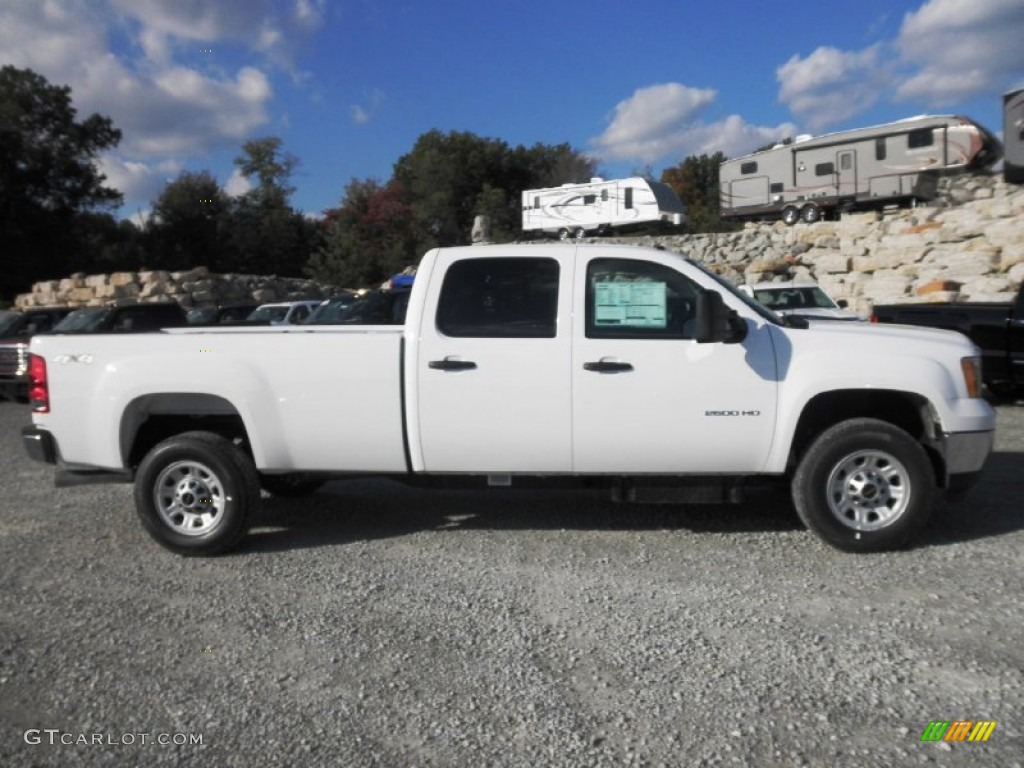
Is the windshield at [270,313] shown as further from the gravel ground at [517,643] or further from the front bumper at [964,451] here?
the front bumper at [964,451]

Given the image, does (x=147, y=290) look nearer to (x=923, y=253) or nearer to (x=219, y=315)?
(x=219, y=315)

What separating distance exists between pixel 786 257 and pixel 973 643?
22018 mm

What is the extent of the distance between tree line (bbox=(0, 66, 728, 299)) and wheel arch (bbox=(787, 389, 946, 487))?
38.4m

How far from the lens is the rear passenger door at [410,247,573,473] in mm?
5562

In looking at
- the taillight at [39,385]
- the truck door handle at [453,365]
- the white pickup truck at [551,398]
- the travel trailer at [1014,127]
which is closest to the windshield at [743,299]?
the white pickup truck at [551,398]

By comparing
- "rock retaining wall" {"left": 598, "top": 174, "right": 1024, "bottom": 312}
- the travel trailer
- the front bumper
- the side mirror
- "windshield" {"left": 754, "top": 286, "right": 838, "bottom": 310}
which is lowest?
the front bumper

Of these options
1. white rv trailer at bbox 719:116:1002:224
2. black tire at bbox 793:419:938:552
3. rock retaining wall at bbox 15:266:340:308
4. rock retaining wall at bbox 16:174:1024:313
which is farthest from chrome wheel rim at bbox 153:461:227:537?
white rv trailer at bbox 719:116:1002:224

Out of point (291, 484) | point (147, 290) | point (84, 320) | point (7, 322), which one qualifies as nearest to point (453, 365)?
point (291, 484)

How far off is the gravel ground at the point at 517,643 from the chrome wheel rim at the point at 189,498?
26 centimetres

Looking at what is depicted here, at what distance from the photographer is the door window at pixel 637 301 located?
220 inches

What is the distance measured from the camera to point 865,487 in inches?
217

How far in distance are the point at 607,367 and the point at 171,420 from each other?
307 cm

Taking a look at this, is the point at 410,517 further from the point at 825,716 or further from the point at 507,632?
the point at 825,716

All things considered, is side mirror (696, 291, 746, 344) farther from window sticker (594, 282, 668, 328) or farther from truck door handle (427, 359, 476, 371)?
truck door handle (427, 359, 476, 371)
